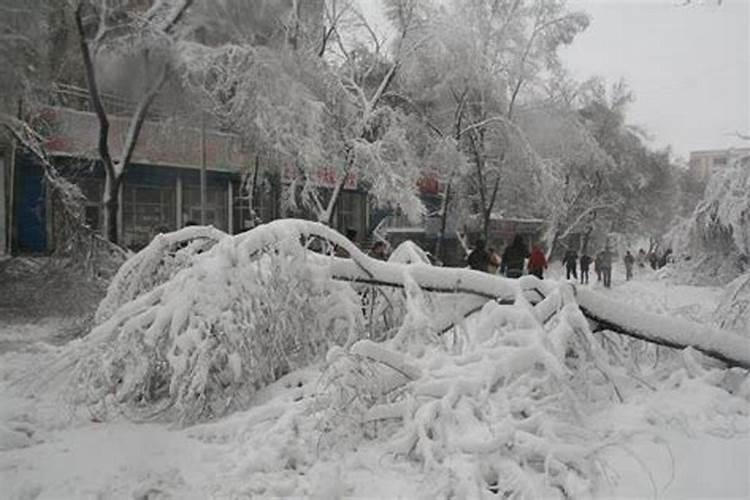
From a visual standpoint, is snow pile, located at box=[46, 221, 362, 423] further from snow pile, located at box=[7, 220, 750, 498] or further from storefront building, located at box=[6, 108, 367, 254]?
storefront building, located at box=[6, 108, 367, 254]

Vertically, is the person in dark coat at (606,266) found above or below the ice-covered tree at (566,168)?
below

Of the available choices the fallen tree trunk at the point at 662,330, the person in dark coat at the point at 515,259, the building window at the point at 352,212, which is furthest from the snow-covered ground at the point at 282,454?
the building window at the point at 352,212

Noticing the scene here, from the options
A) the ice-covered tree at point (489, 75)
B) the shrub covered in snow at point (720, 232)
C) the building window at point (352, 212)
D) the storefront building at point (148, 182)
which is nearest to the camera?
the shrub covered in snow at point (720, 232)

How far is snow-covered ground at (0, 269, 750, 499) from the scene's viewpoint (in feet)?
13.5

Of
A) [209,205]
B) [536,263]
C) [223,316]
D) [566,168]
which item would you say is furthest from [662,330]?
[566,168]

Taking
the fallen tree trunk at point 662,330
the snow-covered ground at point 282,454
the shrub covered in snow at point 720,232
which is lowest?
the snow-covered ground at point 282,454

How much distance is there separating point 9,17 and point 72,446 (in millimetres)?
7972

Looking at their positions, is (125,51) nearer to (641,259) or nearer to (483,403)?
(483,403)

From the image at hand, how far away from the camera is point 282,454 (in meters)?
4.45

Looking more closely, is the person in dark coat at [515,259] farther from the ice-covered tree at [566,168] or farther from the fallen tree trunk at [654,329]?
the ice-covered tree at [566,168]

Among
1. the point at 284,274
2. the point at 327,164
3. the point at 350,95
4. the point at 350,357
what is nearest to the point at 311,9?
the point at 350,95

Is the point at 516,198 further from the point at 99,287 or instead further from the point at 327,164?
the point at 99,287

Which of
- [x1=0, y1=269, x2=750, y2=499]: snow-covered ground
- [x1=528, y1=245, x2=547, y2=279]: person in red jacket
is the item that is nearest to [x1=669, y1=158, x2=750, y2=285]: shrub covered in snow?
[x1=528, y1=245, x2=547, y2=279]: person in red jacket

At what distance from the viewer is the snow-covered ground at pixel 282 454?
4121 millimetres
